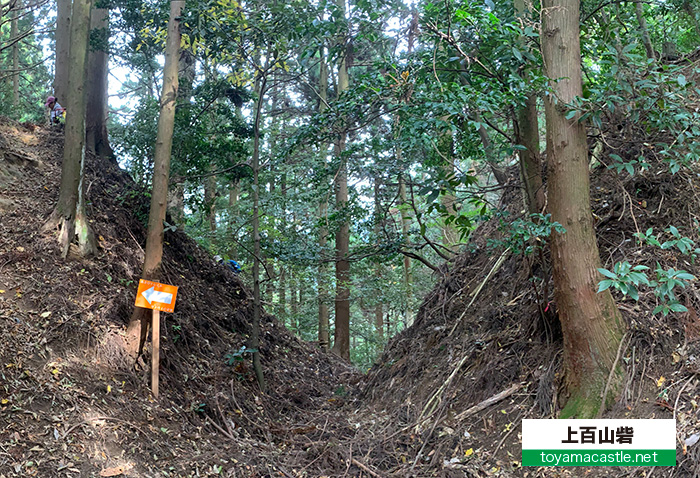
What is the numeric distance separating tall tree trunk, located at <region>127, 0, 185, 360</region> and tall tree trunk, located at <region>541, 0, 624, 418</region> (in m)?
4.64

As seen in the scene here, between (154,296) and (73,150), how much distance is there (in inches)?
98.2

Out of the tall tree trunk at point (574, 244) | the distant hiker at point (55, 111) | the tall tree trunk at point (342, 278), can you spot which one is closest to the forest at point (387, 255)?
the tall tree trunk at point (574, 244)

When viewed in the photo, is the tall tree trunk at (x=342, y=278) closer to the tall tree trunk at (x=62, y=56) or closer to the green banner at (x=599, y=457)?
the tall tree trunk at (x=62, y=56)

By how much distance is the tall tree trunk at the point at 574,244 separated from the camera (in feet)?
15.3

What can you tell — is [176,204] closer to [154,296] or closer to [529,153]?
[154,296]

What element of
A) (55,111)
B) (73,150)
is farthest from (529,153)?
(55,111)

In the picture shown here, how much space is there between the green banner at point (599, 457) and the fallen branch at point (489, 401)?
2.86 feet

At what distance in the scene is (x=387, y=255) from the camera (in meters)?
8.81

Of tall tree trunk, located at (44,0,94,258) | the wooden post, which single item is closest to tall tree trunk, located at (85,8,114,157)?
tall tree trunk, located at (44,0,94,258)

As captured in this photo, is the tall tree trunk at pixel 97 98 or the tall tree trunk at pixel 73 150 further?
the tall tree trunk at pixel 97 98

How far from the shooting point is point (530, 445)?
4.71 metres

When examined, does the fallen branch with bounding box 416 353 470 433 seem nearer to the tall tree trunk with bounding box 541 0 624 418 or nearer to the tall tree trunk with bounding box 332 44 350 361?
the tall tree trunk with bounding box 541 0 624 418

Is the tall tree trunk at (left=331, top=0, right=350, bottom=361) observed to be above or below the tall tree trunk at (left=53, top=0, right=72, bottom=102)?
below

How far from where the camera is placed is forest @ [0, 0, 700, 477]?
15.6 ft
